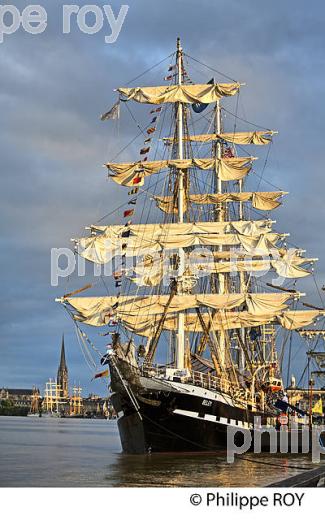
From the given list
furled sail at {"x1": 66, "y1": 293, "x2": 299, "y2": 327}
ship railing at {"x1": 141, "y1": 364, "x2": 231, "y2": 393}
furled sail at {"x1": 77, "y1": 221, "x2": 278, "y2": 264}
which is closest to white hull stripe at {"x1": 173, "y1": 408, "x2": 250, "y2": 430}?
ship railing at {"x1": 141, "y1": 364, "x2": 231, "y2": 393}

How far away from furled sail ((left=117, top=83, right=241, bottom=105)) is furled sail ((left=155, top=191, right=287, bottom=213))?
7719 mm

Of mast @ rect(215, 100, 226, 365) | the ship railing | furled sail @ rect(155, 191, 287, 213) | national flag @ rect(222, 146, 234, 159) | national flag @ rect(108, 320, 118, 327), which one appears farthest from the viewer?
national flag @ rect(222, 146, 234, 159)

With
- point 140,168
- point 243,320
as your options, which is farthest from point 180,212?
point 243,320

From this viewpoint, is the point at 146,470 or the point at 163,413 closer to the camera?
the point at 146,470

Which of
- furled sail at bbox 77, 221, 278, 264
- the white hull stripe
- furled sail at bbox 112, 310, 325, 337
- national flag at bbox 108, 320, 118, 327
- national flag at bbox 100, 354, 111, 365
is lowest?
the white hull stripe

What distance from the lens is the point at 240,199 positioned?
7056cm

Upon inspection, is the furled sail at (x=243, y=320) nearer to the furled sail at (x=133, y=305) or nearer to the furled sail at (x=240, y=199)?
the furled sail at (x=133, y=305)

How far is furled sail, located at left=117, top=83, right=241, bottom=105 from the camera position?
57.5 meters

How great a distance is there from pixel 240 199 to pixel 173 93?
51.0 feet

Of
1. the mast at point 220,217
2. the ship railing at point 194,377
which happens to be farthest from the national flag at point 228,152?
the ship railing at point 194,377

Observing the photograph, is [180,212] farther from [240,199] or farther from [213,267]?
[240,199]

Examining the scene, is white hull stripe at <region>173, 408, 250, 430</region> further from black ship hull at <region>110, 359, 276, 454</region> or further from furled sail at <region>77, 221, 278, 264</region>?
furled sail at <region>77, 221, 278, 264</region>
